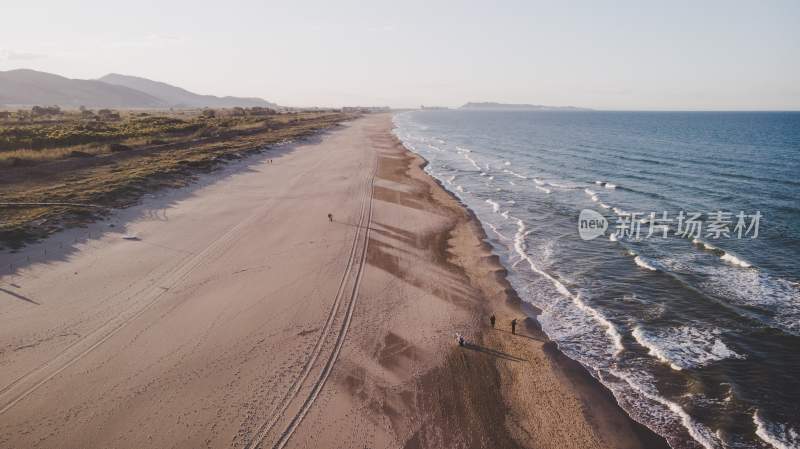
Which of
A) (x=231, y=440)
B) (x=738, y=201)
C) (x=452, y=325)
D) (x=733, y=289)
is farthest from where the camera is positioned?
(x=738, y=201)

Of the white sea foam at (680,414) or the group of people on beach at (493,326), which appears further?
the group of people on beach at (493,326)

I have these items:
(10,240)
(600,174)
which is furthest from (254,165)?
(600,174)

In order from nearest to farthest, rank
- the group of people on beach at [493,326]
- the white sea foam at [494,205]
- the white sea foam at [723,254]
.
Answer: the group of people on beach at [493,326] < the white sea foam at [723,254] < the white sea foam at [494,205]

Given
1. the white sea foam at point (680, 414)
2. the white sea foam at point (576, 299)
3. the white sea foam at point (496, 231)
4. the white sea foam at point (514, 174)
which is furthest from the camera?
the white sea foam at point (514, 174)

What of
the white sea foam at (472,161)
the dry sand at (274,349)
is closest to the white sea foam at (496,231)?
the dry sand at (274,349)

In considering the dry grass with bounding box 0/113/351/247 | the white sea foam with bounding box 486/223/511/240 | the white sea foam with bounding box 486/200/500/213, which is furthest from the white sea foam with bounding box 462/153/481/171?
the dry grass with bounding box 0/113/351/247

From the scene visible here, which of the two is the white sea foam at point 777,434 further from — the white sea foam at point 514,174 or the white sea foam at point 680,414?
the white sea foam at point 514,174

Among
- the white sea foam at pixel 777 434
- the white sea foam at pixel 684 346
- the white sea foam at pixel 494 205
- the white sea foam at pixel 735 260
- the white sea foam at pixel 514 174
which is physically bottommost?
the white sea foam at pixel 777 434

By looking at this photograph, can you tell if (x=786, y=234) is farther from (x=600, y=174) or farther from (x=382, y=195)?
(x=382, y=195)
